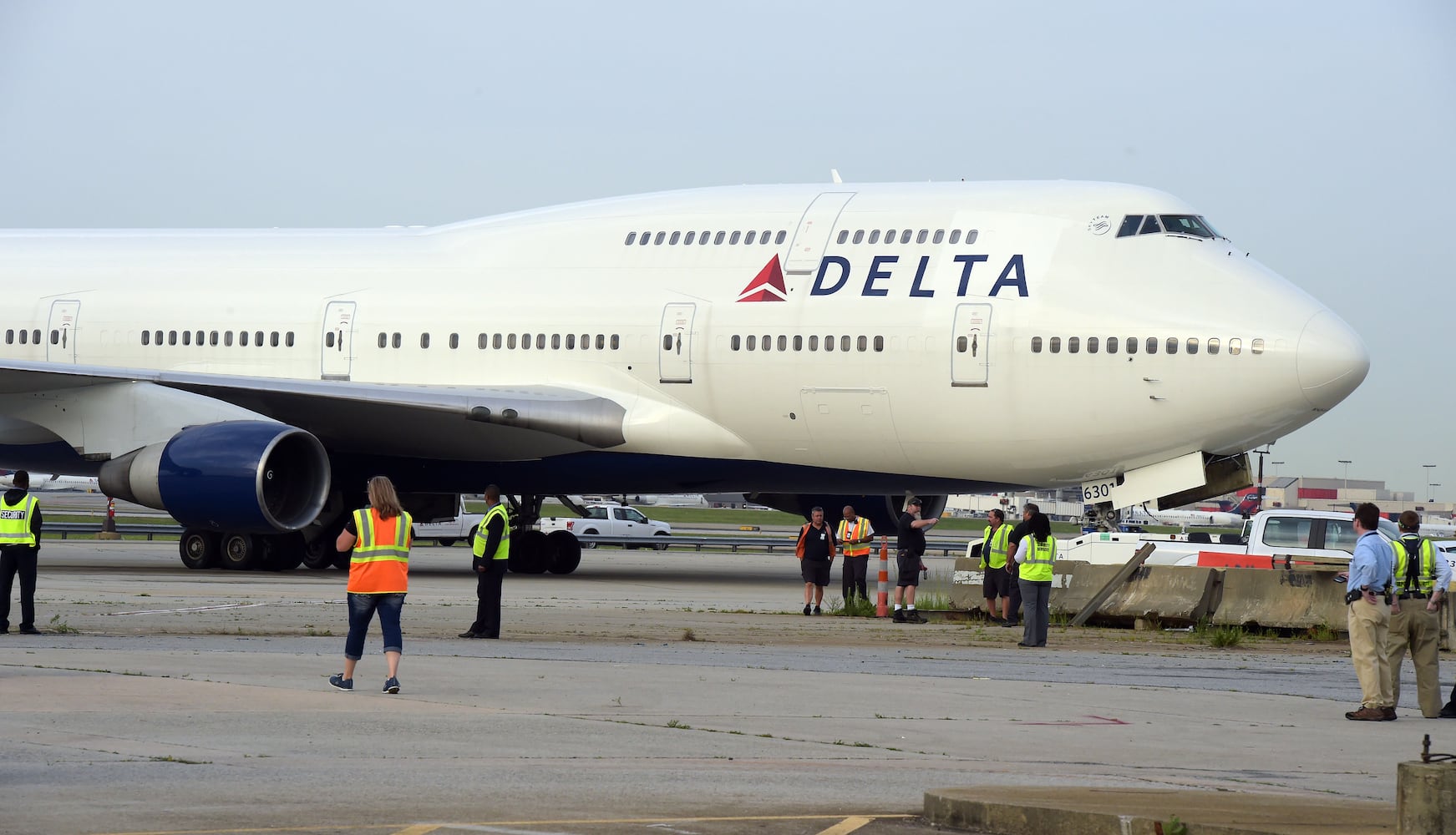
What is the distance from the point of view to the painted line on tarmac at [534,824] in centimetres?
691

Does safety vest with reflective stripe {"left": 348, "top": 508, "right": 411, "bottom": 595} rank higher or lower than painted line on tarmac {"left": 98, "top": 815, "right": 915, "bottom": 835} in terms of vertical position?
higher

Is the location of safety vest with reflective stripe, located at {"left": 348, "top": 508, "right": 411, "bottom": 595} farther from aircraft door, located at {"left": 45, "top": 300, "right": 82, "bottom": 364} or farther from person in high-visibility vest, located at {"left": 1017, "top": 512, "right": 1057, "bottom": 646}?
aircraft door, located at {"left": 45, "top": 300, "right": 82, "bottom": 364}

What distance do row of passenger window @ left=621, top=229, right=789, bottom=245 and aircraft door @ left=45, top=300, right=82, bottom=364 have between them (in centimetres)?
934

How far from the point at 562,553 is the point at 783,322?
7523 mm

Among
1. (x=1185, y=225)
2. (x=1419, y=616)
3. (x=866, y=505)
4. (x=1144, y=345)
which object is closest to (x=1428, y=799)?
(x=1419, y=616)

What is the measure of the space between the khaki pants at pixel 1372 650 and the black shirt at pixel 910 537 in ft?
26.9

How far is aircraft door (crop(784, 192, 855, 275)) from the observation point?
81.1 ft

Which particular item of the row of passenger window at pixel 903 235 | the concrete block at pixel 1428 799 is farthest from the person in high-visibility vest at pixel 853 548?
the concrete block at pixel 1428 799

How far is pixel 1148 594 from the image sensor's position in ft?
66.3

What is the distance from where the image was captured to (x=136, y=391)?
25.3m

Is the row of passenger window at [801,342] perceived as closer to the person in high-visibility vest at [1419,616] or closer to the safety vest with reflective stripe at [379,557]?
the person in high-visibility vest at [1419,616]

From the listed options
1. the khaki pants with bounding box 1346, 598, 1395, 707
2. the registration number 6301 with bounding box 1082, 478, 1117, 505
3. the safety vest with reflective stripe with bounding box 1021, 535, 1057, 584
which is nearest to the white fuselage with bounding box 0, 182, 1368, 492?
the registration number 6301 with bounding box 1082, 478, 1117, 505

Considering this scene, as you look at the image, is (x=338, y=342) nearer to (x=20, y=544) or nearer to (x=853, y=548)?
(x=853, y=548)

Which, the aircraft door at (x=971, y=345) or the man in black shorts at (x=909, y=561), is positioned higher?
the aircraft door at (x=971, y=345)
